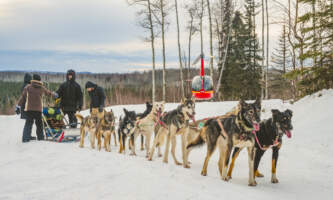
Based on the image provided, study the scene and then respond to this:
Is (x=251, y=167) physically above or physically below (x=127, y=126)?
below

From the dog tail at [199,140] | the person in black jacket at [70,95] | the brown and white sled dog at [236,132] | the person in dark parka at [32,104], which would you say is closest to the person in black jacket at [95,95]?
the person in black jacket at [70,95]

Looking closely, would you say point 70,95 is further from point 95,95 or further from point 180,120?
point 180,120

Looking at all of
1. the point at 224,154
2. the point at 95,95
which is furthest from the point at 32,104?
the point at 224,154

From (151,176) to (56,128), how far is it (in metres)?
5.94

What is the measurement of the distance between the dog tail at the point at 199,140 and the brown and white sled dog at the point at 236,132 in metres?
0.17

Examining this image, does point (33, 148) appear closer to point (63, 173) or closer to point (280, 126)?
point (63, 173)

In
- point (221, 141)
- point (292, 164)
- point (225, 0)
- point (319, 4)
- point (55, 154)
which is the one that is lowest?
point (292, 164)

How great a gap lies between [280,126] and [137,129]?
12.2 feet

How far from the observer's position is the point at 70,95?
8.81m

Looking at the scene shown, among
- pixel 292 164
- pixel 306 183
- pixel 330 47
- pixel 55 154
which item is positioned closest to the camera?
pixel 306 183

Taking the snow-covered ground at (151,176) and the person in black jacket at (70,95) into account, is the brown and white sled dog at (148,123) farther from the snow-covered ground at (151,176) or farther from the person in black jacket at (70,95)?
the person in black jacket at (70,95)

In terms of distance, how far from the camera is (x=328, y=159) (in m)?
5.86

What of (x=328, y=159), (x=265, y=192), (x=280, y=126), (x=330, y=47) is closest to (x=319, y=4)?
(x=330, y=47)

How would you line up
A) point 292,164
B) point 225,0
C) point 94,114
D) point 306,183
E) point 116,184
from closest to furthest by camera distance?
1. point 116,184
2. point 306,183
3. point 292,164
4. point 94,114
5. point 225,0
